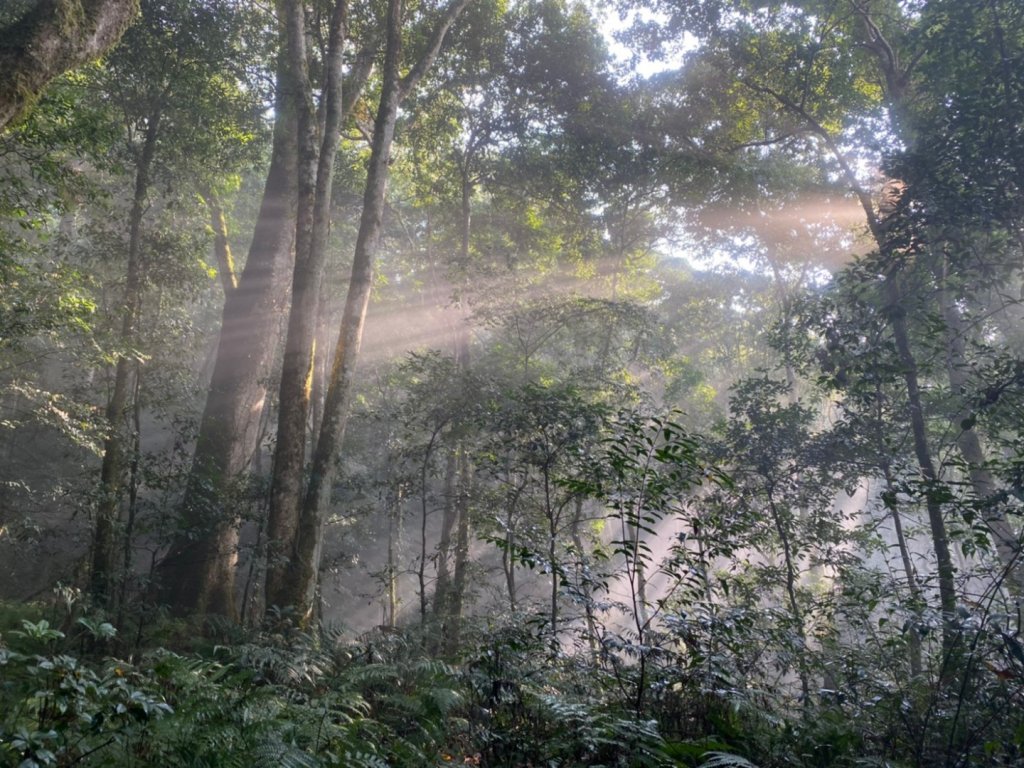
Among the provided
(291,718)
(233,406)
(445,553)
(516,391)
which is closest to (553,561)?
(291,718)

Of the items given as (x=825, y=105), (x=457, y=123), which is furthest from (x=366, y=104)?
(x=825, y=105)

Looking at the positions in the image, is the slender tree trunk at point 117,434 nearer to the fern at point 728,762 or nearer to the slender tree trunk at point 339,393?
the slender tree trunk at point 339,393

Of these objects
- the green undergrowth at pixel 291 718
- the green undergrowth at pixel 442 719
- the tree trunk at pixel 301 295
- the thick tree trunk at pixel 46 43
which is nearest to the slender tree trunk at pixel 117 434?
the tree trunk at pixel 301 295

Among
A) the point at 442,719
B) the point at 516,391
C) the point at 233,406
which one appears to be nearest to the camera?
the point at 442,719

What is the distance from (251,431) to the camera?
13539 mm

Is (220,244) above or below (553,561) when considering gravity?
above

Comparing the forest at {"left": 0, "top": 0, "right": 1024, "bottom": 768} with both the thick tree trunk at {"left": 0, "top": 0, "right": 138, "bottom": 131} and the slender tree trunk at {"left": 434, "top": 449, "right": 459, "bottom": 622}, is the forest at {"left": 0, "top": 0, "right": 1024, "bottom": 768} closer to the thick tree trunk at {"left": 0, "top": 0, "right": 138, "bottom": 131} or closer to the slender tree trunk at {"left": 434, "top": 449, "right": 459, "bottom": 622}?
the thick tree trunk at {"left": 0, "top": 0, "right": 138, "bottom": 131}

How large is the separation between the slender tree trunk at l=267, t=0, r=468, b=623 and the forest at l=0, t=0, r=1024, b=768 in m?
0.06

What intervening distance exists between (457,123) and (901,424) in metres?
13.5

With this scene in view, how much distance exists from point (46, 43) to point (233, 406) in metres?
8.25

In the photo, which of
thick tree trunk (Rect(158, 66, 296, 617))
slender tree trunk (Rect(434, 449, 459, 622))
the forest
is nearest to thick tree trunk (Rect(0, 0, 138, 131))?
the forest

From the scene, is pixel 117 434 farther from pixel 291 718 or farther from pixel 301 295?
pixel 291 718

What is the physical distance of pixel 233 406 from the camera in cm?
1305

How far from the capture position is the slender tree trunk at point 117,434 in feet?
31.7
